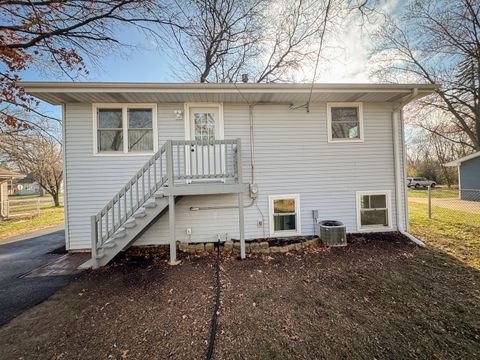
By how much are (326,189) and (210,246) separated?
3.68 m

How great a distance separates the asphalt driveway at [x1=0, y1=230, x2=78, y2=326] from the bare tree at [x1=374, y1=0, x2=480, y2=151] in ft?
48.0

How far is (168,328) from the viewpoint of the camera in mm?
2457

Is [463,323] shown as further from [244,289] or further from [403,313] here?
[244,289]

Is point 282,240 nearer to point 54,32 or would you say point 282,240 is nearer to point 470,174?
point 54,32

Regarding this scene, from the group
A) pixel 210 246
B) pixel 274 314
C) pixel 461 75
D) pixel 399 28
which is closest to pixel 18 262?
pixel 210 246

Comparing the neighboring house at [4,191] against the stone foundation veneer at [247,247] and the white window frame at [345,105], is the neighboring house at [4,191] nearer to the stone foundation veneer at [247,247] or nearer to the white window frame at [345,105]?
the stone foundation veneer at [247,247]

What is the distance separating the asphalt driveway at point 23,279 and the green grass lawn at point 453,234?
839 centimetres

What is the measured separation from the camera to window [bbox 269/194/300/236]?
5.50 meters

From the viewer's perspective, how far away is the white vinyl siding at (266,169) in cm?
506

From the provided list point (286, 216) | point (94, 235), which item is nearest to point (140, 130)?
point (94, 235)

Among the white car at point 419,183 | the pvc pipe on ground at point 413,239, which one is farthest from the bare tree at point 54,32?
the white car at point 419,183

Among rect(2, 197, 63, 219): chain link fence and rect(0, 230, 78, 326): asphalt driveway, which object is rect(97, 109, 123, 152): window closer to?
rect(0, 230, 78, 326): asphalt driveway

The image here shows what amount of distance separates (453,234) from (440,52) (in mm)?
12227

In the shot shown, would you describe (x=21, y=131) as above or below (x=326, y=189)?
above
